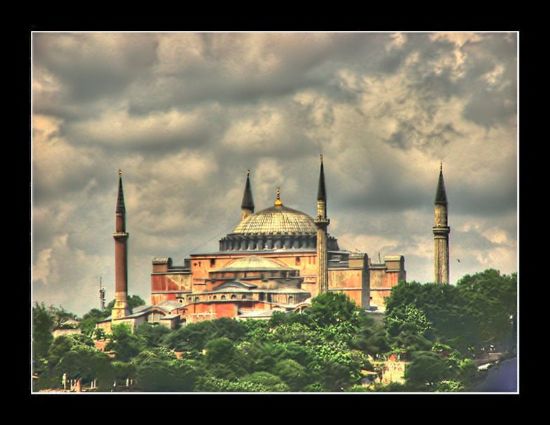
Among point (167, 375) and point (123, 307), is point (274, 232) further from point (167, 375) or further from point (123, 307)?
point (167, 375)

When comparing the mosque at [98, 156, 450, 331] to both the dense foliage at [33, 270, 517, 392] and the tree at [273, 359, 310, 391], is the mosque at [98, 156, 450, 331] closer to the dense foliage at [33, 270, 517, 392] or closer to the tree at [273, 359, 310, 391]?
the dense foliage at [33, 270, 517, 392]

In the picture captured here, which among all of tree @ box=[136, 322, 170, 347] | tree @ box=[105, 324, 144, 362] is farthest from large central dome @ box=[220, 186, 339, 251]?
tree @ box=[105, 324, 144, 362]

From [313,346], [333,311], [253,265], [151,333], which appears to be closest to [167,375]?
[313,346]

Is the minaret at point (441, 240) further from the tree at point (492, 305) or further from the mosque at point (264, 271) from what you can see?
the tree at point (492, 305)

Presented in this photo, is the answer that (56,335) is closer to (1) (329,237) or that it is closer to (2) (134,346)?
(2) (134,346)

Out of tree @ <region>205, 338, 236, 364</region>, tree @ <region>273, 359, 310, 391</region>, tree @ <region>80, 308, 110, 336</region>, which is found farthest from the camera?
tree @ <region>80, 308, 110, 336</region>
